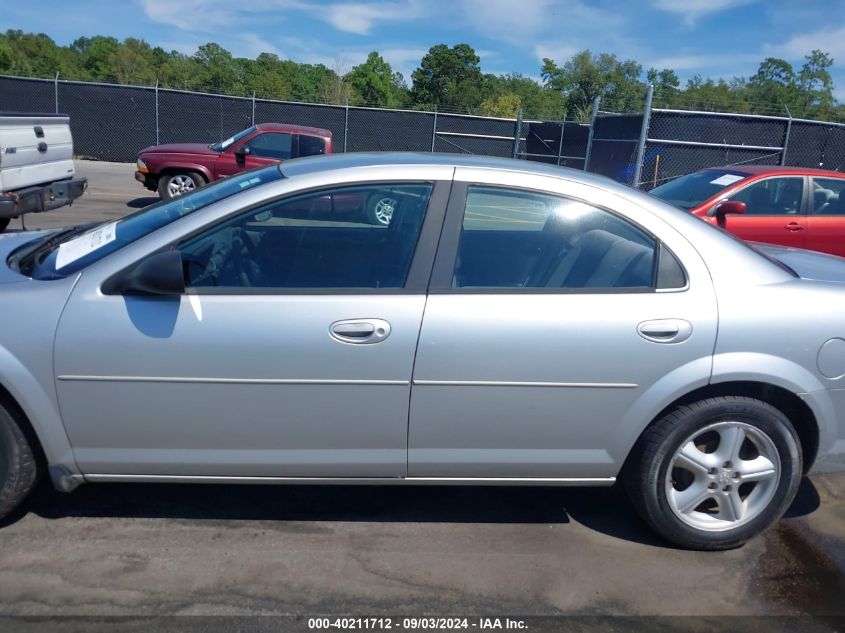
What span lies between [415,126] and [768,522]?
70.5 ft

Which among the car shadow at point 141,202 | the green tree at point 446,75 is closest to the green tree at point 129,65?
the green tree at point 446,75

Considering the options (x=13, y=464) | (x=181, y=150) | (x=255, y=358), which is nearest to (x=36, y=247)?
(x=13, y=464)

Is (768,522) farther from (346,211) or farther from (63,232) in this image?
(63,232)

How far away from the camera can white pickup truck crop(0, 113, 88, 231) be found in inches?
293

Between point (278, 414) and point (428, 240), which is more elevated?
point (428, 240)

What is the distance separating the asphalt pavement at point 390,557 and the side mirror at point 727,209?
14.3 feet

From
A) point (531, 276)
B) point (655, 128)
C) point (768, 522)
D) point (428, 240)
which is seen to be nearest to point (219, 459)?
point (428, 240)

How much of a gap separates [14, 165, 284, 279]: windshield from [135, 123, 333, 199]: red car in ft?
32.9

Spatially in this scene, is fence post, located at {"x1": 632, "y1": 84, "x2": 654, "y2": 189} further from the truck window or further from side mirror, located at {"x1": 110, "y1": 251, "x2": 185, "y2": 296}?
side mirror, located at {"x1": 110, "y1": 251, "x2": 185, "y2": 296}

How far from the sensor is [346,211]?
3564 millimetres

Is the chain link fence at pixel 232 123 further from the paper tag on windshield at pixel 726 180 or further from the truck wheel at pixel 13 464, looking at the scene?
the truck wheel at pixel 13 464

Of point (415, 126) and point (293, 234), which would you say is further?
point (415, 126)

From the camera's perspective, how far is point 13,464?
3.08 meters

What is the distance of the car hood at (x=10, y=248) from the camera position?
3135 mm
